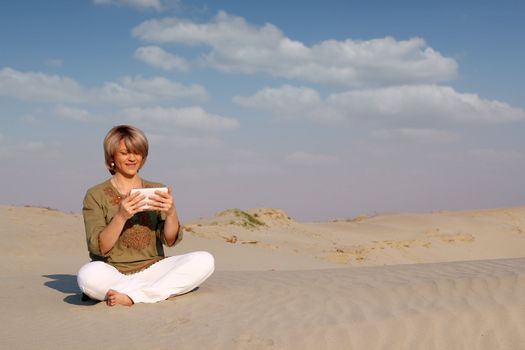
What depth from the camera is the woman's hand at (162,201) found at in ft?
16.0

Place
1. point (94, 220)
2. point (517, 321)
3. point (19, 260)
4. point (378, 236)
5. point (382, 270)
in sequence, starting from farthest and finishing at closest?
point (378, 236), point (19, 260), point (382, 270), point (94, 220), point (517, 321)

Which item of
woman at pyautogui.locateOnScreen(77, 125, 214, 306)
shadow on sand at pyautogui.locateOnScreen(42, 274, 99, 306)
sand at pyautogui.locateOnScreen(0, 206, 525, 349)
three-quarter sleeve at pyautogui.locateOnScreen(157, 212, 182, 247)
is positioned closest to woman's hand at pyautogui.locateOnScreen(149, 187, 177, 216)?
woman at pyautogui.locateOnScreen(77, 125, 214, 306)

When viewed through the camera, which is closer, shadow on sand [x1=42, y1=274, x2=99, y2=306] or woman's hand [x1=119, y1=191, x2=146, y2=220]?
woman's hand [x1=119, y1=191, x2=146, y2=220]

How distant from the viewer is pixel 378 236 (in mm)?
20328

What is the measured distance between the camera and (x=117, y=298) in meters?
5.15

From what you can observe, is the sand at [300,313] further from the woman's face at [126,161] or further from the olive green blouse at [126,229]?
the woman's face at [126,161]

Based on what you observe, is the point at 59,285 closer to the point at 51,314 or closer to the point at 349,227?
the point at 51,314

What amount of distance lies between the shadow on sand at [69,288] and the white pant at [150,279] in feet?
1.39

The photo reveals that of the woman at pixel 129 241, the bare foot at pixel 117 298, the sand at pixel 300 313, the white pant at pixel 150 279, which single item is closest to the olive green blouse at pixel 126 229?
the woman at pixel 129 241

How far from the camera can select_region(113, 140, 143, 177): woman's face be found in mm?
5195

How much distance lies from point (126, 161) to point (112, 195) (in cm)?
34

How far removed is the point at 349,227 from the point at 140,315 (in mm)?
17486

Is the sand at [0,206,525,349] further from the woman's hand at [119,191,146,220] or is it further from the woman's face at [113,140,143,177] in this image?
the woman's face at [113,140,143,177]

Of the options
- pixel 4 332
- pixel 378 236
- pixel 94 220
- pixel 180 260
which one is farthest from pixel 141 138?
pixel 378 236
